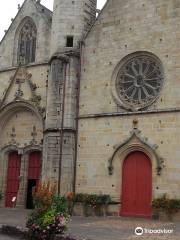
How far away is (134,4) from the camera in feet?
56.9

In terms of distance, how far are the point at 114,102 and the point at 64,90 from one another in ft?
7.01

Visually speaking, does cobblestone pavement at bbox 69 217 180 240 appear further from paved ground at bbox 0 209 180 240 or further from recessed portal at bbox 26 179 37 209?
recessed portal at bbox 26 179 37 209

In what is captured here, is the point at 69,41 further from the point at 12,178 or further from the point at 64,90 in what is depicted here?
the point at 12,178

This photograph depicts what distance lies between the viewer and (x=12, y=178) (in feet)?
65.5

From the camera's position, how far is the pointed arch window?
67.6 ft

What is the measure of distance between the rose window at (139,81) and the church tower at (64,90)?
6.30ft

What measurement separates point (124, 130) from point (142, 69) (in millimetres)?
2454

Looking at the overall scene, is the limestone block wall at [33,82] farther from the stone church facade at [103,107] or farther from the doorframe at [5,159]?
the doorframe at [5,159]

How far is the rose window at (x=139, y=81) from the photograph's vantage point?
1644 cm

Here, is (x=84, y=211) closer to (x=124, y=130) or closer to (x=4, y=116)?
(x=124, y=130)

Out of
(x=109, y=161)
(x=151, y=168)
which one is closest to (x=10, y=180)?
(x=109, y=161)

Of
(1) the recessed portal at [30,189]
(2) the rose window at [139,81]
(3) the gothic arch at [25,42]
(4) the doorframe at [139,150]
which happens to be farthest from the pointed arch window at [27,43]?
(4) the doorframe at [139,150]

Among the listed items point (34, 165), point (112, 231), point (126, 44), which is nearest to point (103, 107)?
point (126, 44)

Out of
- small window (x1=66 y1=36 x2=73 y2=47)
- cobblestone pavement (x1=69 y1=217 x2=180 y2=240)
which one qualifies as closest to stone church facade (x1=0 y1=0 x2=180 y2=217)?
small window (x1=66 y1=36 x2=73 y2=47)
